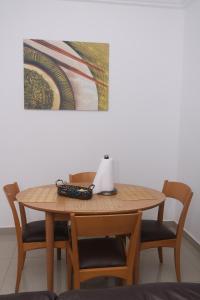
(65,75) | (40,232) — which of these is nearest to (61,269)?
(40,232)

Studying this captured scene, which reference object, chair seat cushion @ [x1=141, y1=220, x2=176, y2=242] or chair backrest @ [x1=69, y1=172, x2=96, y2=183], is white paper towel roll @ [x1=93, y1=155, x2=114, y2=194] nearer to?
chair seat cushion @ [x1=141, y1=220, x2=176, y2=242]

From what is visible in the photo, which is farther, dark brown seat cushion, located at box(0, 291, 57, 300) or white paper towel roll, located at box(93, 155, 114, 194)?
white paper towel roll, located at box(93, 155, 114, 194)

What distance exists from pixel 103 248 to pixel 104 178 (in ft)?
1.71

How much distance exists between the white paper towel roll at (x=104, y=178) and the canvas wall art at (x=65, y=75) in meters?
1.06

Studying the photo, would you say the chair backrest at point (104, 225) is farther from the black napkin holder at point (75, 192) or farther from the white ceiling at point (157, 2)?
the white ceiling at point (157, 2)

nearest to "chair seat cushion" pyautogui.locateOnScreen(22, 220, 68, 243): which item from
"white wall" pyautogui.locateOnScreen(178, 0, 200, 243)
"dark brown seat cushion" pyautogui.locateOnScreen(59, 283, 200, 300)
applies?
"dark brown seat cushion" pyautogui.locateOnScreen(59, 283, 200, 300)

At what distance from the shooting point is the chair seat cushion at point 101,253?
65.1 inches

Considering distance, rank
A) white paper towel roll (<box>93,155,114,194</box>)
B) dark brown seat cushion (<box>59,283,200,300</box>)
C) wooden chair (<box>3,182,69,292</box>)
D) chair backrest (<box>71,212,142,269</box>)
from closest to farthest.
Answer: dark brown seat cushion (<box>59,283,200,300</box>) < chair backrest (<box>71,212,142,269</box>) < wooden chair (<box>3,182,69,292</box>) < white paper towel roll (<box>93,155,114,194</box>)

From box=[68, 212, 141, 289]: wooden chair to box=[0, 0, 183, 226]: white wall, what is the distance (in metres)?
1.31

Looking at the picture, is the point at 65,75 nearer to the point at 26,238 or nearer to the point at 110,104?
the point at 110,104

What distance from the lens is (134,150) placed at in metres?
3.09

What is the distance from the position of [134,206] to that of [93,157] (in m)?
1.29

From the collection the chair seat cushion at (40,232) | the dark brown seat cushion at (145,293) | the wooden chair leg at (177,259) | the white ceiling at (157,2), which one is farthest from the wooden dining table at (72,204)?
the white ceiling at (157,2)

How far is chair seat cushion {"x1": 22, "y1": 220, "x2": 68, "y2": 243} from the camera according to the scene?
6.57ft
